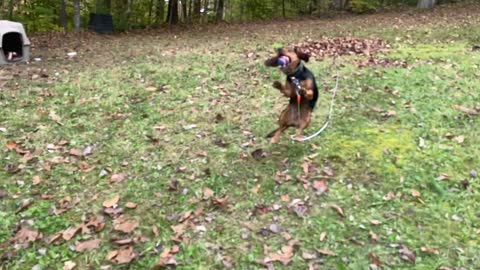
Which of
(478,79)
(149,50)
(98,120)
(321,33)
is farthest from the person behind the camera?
(321,33)

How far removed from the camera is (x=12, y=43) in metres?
8.91

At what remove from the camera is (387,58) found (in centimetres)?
845

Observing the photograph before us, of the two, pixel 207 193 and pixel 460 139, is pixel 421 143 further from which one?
pixel 207 193

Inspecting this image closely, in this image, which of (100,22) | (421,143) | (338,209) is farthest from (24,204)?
(100,22)

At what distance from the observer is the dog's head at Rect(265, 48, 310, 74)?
384 cm

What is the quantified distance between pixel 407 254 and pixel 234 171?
1.80 m

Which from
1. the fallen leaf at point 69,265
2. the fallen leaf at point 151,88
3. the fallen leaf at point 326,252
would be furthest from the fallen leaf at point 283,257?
the fallen leaf at point 151,88

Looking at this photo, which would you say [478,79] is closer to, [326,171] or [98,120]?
[326,171]

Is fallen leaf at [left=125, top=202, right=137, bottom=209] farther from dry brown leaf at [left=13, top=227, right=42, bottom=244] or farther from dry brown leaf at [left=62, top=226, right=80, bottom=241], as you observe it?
dry brown leaf at [left=13, top=227, right=42, bottom=244]

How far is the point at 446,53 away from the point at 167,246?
722cm

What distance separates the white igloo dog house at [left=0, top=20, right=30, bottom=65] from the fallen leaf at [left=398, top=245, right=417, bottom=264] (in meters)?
7.82

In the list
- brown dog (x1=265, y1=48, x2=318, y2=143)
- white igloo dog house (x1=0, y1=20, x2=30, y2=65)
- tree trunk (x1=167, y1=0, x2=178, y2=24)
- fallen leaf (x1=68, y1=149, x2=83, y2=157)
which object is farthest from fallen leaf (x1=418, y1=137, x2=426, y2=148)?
tree trunk (x1=167, y1=0, x2=178, y2=24)

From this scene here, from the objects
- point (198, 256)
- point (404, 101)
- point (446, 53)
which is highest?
point (446, 53)

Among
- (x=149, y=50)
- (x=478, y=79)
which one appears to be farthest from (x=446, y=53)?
(x=149, y=50)
